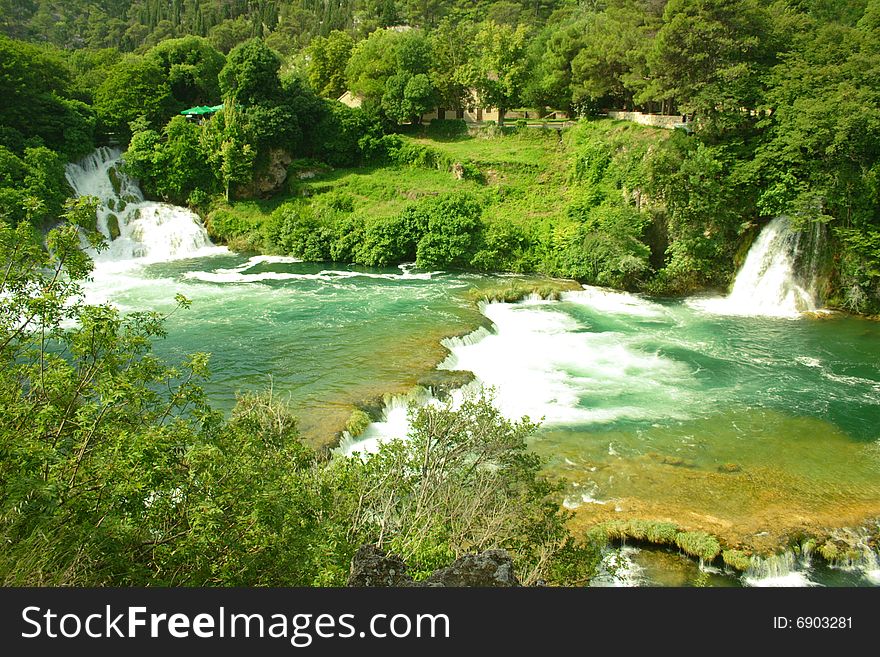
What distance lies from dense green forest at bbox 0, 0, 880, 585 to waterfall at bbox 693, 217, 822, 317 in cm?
87

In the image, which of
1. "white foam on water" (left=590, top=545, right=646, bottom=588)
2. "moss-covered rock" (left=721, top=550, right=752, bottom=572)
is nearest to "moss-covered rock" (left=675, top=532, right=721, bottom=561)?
"moss-covered rock" (left=721, top=550, right=752, bottom=572)

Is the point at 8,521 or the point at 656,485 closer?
the point at 8,521

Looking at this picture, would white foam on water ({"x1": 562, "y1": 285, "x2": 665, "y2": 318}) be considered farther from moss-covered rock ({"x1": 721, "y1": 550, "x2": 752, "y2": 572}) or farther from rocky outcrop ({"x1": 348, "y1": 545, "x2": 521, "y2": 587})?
rocky outcrop ({"x1": 348, "y1": 545, "x2": 521, "y2": 587})

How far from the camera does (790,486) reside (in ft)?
49.2

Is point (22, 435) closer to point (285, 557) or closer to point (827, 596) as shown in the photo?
point (285, 557)

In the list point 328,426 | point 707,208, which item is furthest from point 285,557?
point 707,208

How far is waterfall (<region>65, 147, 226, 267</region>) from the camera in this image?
35906 millimetres

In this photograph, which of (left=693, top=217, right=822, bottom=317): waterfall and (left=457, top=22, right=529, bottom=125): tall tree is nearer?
(left=693, top=217, right=822, bottom=317): waterfall

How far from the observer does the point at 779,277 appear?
28578 millimetres

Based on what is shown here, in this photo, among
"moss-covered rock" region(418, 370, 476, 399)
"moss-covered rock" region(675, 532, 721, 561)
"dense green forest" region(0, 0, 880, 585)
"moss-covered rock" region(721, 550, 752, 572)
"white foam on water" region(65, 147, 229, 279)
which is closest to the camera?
"dense green forest" region(0, 0, 880, 585)

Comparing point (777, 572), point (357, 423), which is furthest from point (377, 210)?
point (777, 572)

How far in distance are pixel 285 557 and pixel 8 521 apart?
272 cm

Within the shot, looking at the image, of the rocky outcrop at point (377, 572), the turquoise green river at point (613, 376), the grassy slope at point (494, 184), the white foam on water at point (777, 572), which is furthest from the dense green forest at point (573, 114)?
the white foam on water at point (777, 572)

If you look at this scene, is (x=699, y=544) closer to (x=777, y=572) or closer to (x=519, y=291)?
(x=777, y=572)
